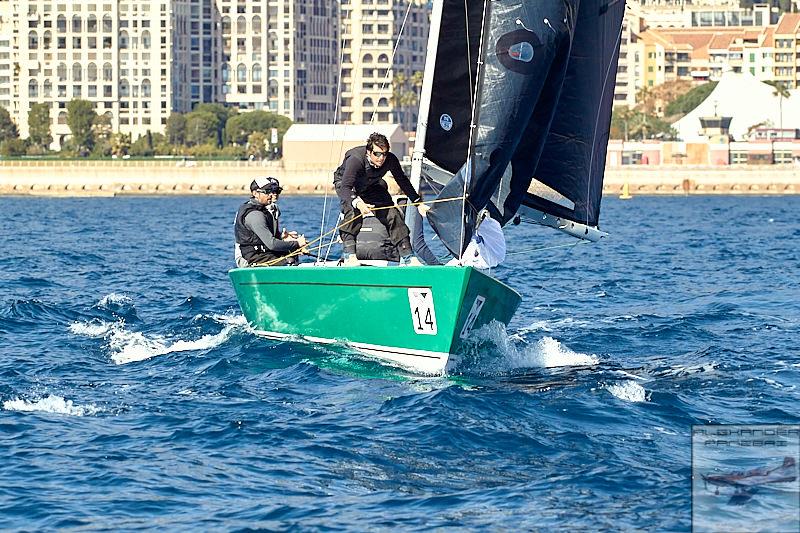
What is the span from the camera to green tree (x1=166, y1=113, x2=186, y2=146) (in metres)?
177

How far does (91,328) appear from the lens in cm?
2295

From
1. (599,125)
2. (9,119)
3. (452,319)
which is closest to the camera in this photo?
(452,319)

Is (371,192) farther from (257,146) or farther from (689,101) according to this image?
(689,101)

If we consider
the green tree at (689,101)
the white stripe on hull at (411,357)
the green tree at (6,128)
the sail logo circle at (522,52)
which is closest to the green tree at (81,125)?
the green tree at (6,128)

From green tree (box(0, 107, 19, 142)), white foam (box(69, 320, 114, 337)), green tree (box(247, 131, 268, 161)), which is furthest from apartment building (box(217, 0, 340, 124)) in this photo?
white foam (box(69, 320, 114, 337))

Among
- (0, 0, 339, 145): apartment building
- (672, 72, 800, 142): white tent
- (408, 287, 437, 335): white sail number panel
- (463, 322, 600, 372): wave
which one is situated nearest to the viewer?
(408, 287, 437, 335): white sail number panel

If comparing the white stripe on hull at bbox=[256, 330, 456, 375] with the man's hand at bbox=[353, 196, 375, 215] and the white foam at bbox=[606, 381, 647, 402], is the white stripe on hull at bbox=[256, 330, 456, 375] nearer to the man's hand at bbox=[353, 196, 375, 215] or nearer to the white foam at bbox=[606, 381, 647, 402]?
the man's hand at bbox=[353, 196, 375, 215]

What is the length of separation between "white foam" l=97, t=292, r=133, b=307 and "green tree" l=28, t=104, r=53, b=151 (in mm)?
148690

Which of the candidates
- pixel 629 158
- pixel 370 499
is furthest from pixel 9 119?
pixel 370 499

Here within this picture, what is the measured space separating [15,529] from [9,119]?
179263 millimetres

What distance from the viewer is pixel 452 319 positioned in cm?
1722

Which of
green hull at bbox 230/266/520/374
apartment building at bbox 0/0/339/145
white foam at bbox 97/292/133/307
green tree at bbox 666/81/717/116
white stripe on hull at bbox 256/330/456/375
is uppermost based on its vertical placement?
apartment building at bbox 0/0/339/145

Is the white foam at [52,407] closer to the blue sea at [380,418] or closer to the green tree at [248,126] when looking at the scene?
the blue sea at [380,418]

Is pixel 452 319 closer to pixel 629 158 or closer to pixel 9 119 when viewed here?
pixel 629 158
